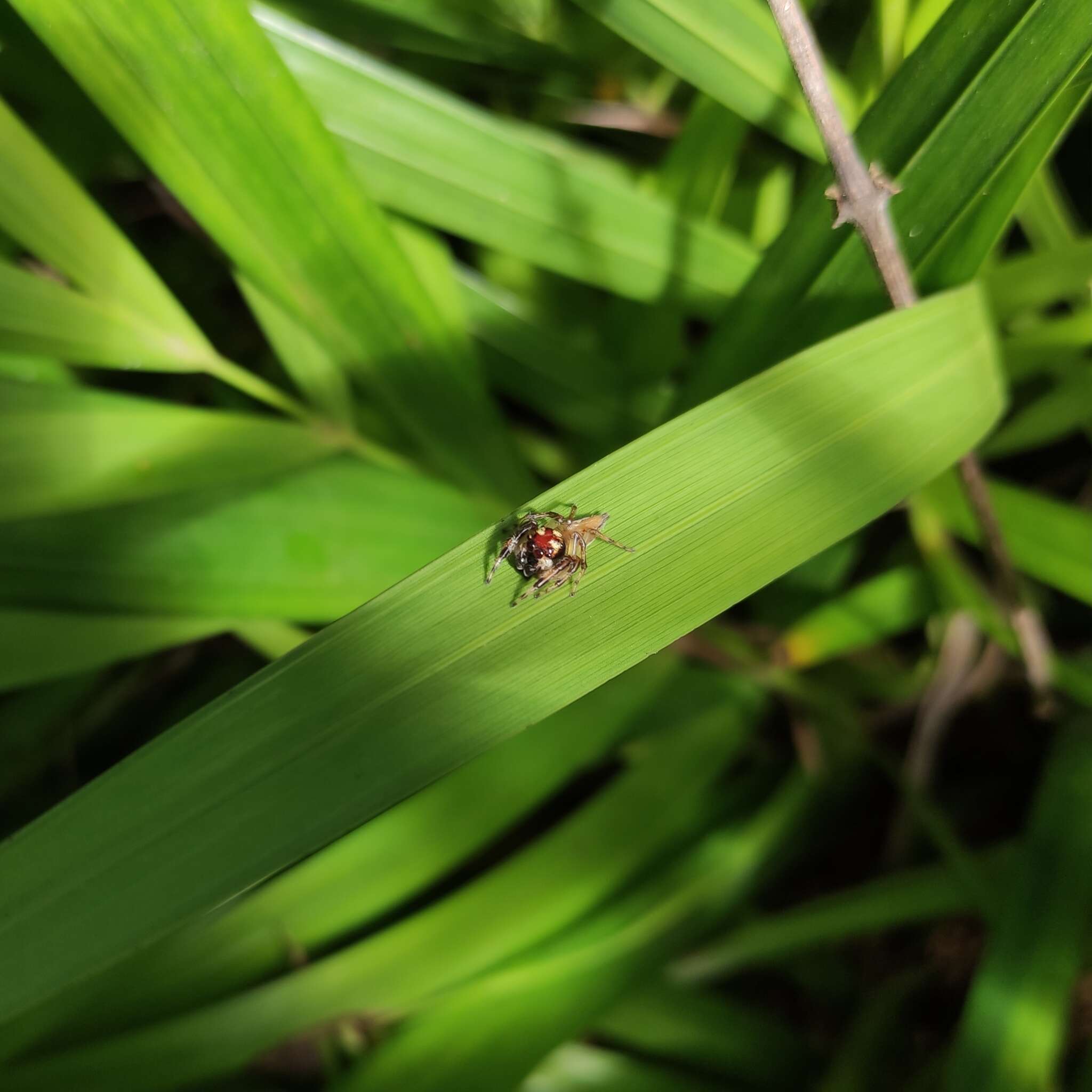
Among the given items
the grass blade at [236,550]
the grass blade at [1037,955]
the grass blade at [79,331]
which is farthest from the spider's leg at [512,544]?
the grass blade at [1037,955]

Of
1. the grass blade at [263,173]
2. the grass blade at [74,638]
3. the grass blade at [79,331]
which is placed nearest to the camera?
the grass blade at [263,173]

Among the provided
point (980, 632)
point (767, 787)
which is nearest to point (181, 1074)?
point (767, 787)

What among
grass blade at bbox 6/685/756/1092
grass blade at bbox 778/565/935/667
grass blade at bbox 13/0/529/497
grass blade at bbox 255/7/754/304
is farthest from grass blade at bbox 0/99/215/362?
grass blade at bbox 778/565/935/667

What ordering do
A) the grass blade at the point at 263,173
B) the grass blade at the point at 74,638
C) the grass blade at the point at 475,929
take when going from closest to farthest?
1. the grass blade at the point at 263,173
2. the grass blade at the point at 74,638
3. the grass blade at the point at 475,929

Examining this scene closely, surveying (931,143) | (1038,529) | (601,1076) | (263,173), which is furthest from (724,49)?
(601,1076)

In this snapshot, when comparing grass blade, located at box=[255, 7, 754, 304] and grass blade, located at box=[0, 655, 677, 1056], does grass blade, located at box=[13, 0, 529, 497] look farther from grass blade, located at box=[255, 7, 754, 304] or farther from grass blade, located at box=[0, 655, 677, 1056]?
grass blade, located at box=[0, 655, 677, 1056]

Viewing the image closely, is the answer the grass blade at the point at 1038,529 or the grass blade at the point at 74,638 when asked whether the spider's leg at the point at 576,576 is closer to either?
the grass blade at the point at 74,638

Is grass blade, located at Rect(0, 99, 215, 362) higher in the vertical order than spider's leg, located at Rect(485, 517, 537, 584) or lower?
higher

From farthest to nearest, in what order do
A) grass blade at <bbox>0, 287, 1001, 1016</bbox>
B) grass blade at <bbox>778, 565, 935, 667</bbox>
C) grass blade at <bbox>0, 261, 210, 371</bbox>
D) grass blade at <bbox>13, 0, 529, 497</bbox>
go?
1. grass blade at <bbox>778, 565, 935, 667</bbox>
2. grass blade at <bbox>0, 261, 210, 371</bbox>
3. grass blade at <bbox>13, 0, 529, 497</bbox>
4. grass blade at <bbox>0, 287, 1001, 1016</bbox>
